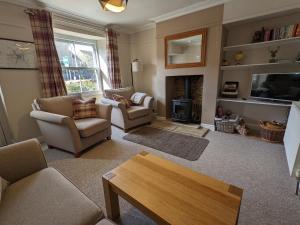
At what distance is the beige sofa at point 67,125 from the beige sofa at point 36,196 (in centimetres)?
87

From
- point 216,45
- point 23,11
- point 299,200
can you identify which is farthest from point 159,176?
point 23,11

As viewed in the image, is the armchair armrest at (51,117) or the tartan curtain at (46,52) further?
the tartan curtain at (46,52)

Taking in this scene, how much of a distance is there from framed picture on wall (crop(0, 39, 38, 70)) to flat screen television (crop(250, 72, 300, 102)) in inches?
156

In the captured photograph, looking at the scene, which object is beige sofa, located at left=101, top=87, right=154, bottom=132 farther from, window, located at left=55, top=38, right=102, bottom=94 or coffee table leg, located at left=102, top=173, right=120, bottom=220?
coffee table leg, located at left=102, top=173, right=120, bottom=220

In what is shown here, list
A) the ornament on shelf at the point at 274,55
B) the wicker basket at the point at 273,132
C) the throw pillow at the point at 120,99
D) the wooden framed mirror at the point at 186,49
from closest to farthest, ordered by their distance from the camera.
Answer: the wicker basket at the point at 273,132, the ornament on shelf at the point at 274,55, the wooden framed mirror at the point at 186,49, the throw pillow at the point at 120,99

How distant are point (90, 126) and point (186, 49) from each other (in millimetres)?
2617

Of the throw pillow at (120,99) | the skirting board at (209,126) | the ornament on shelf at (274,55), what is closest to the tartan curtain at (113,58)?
the throw pillow at (120,99)

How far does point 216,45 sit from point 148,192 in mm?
2877

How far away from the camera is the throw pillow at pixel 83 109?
2.71 meters

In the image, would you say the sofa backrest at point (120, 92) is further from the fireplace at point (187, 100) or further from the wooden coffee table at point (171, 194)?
the wooden coffee table at point (171, 194)

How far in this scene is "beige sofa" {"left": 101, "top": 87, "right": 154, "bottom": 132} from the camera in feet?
10.0

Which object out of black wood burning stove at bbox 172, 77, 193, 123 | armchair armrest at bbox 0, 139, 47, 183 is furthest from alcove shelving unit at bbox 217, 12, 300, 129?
armchair armrest at bbox 0, 139, 47, 183

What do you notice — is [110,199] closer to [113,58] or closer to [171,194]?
[171,194]

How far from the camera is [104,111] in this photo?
2746 millimetres
